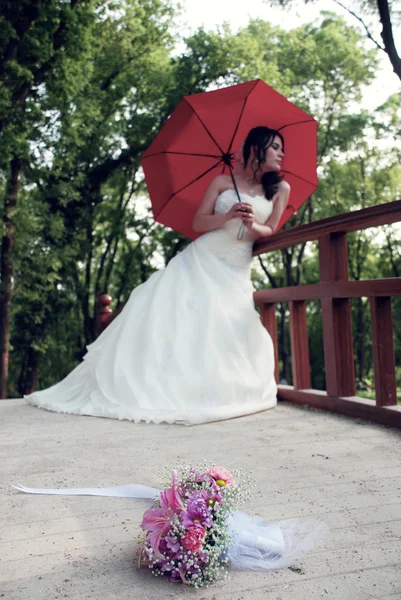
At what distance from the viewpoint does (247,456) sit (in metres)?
2.63

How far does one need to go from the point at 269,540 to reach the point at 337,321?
2.19m

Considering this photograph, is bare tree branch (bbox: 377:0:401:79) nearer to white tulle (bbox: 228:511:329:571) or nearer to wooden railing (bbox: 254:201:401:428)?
wooden railing (bbox: 254:201:401:428)

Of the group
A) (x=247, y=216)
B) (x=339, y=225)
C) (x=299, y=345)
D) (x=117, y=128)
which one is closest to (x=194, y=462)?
(x=339, y=225)

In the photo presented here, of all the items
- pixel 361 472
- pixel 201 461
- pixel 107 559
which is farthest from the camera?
pixel 201 461

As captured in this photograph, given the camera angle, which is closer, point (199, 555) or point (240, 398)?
point (199, 555)

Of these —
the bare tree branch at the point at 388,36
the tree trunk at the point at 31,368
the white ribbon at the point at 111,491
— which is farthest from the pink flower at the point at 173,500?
the tree trunk at the point at 31,368

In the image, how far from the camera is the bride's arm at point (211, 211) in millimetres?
4074

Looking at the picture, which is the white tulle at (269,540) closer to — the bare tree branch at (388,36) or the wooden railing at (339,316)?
the wooden railing at (339,316)

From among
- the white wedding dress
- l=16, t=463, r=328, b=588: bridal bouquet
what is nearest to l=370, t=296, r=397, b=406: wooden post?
the white wedding dress

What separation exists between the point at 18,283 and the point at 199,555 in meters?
9.96

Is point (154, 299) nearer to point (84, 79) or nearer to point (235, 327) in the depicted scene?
point (235, 327)

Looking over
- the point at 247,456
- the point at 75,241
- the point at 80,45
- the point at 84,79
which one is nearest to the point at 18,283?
the point at 75,241

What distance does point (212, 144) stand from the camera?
14.5 ft

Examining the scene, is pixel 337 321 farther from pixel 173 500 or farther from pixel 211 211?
pixel 173 500
